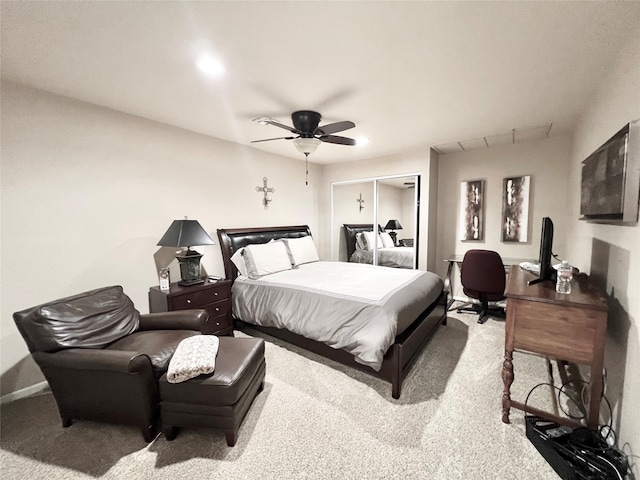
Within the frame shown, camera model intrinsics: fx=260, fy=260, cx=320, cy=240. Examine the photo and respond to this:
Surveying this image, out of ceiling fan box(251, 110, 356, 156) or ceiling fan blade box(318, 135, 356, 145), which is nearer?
ceiling fan box(251, 110, 356, 156)

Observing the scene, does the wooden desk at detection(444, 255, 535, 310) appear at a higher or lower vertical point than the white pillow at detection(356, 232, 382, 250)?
lower

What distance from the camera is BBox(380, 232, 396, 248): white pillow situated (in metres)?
4.55

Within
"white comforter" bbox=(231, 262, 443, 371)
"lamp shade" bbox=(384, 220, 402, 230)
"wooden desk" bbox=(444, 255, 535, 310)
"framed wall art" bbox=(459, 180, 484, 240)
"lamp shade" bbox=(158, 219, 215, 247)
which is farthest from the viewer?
"lamp shade" bbox=(384, 220, 402, 230)

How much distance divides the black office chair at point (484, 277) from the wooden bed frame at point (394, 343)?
19.0 inches

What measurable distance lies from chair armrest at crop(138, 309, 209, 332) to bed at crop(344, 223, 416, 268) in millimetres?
3131

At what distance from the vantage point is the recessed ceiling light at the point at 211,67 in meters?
1.75

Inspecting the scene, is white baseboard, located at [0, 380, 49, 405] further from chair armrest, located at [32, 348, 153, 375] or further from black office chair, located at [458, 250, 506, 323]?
black office chair, located at [458, 250, 506, 323]

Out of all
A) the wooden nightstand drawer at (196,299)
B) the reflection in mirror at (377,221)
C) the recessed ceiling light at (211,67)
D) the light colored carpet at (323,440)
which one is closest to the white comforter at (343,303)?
the wooden nightstand drawer at (196,299)

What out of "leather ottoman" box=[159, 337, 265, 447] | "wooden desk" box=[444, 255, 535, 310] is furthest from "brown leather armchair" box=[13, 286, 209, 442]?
"wooden desk" box=[444, 255, 535, 310]

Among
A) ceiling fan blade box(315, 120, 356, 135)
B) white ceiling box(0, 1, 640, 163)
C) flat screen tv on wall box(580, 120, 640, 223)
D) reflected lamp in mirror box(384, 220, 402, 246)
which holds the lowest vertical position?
reflected lamp in mirror box(384, 220, 402, 246)

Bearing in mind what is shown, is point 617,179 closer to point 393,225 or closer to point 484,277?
point 484,277

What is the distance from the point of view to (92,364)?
1.58 metres

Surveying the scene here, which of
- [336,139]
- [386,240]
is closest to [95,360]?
[336,139]

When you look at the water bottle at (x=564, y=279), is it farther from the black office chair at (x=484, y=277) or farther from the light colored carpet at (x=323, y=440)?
the black office chair at (x=484, y=277)
